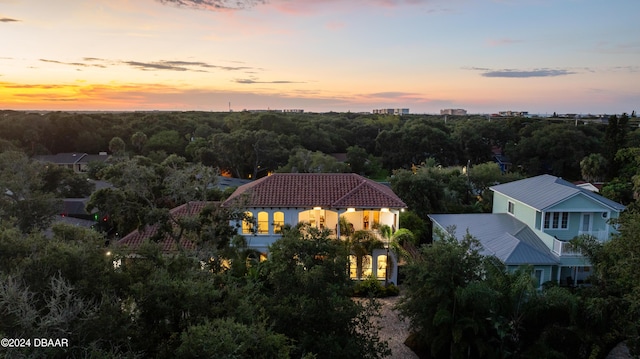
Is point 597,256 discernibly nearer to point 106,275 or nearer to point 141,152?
point 106,275

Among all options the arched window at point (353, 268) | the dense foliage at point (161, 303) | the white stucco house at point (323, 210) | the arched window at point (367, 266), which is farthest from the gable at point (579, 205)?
the dense foliage at point (161, 303)

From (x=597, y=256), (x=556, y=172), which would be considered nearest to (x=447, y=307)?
(x=597, y=256)

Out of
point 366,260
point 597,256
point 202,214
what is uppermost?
point 202,214

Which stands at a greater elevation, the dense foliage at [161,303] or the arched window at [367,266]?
the dense foliage at [161,303]

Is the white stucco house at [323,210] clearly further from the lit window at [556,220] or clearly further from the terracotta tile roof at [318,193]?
the lit window at [556,220]

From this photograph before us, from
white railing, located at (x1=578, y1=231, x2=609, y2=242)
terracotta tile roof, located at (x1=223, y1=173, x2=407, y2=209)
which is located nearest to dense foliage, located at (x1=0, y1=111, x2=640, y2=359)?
terracotta tile roof, located at (x1=223, y1=173, x2=407, y2=209)

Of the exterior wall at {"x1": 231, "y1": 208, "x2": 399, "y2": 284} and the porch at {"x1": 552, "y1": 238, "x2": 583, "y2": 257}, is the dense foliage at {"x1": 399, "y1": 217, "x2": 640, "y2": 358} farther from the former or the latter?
the exterior wall at {"x1": 231, "y1": 208, "x2": 399, "y2": 284}
